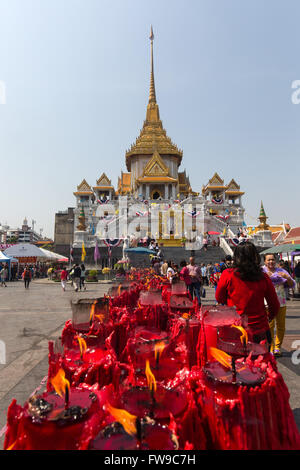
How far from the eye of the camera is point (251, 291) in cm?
287

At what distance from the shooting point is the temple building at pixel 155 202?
33.0m

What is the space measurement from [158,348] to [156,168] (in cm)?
4270

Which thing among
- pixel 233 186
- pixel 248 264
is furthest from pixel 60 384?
pixel 233 186

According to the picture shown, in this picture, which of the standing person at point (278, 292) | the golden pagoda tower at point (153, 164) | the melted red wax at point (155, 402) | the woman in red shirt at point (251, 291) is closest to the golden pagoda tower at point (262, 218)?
the golden pagoda tower at point (153, 164)

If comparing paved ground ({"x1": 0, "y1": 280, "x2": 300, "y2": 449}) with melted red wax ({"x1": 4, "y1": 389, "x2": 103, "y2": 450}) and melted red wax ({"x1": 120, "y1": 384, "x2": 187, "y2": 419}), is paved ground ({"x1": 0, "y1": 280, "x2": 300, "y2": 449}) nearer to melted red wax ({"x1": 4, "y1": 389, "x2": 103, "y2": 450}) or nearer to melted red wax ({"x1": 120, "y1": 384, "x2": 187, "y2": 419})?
melted red wax ({"x1": 4, "y1": 389, "x2": 103, "y2": 450})

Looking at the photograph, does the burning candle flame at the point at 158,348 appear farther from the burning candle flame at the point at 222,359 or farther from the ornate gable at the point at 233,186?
the ornate gable at the point at 233,186

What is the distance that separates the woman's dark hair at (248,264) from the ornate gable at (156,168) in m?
40.7

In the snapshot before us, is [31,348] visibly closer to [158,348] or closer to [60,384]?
[158,348]

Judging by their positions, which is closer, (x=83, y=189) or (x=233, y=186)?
(x=83, y=189)

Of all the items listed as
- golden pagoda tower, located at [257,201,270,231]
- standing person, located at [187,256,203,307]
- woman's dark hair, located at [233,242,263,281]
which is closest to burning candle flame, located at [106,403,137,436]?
woman's dark hair, located at [233,242,263,281]

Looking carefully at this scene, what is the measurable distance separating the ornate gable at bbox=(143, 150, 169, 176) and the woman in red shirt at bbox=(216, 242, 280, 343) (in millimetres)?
40763

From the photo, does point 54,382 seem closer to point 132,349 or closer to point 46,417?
point 46,417

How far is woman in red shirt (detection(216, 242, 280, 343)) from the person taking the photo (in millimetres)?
2859
